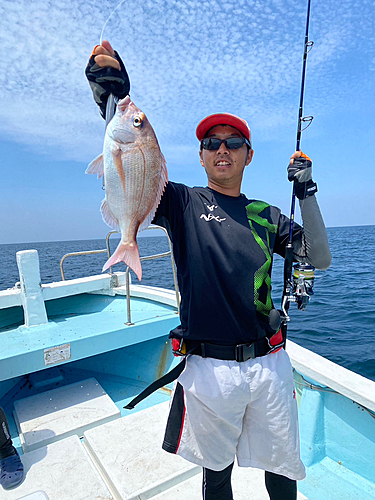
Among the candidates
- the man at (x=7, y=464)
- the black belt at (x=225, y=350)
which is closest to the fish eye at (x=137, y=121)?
the black belt at (x=225, y=350)

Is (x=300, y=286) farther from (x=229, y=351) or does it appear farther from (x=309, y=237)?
(x=229, y=351)

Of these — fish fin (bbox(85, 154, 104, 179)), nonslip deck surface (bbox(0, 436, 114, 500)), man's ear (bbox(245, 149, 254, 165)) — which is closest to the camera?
fish fin (bbox(85, 154, 104, 179))

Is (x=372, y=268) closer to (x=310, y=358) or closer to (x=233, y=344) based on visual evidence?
(x=310, y=358)

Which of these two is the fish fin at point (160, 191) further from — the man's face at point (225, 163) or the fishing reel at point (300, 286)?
the fishing reel at point (300, 286)

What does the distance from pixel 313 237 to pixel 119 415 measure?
2.68 meters

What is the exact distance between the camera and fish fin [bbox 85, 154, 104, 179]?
1708mm

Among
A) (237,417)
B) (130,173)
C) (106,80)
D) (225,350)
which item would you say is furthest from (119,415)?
(106,80)

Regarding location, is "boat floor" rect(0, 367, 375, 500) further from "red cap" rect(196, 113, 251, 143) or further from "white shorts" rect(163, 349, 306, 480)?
"red cap" rect(196, 113, 251, 143)

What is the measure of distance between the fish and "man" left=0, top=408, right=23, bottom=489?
6.05ft

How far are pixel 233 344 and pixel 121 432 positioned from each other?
5.46 feet

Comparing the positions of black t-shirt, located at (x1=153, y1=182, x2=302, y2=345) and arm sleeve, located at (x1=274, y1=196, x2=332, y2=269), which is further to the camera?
arm sleeve, located at (x1=274, y1=196, x2=332, y2=269)

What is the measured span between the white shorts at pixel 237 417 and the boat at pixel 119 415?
0.63 metres

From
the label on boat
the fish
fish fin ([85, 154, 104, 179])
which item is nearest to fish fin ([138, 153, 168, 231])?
the fish

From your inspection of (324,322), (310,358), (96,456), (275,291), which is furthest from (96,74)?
(275,291)
